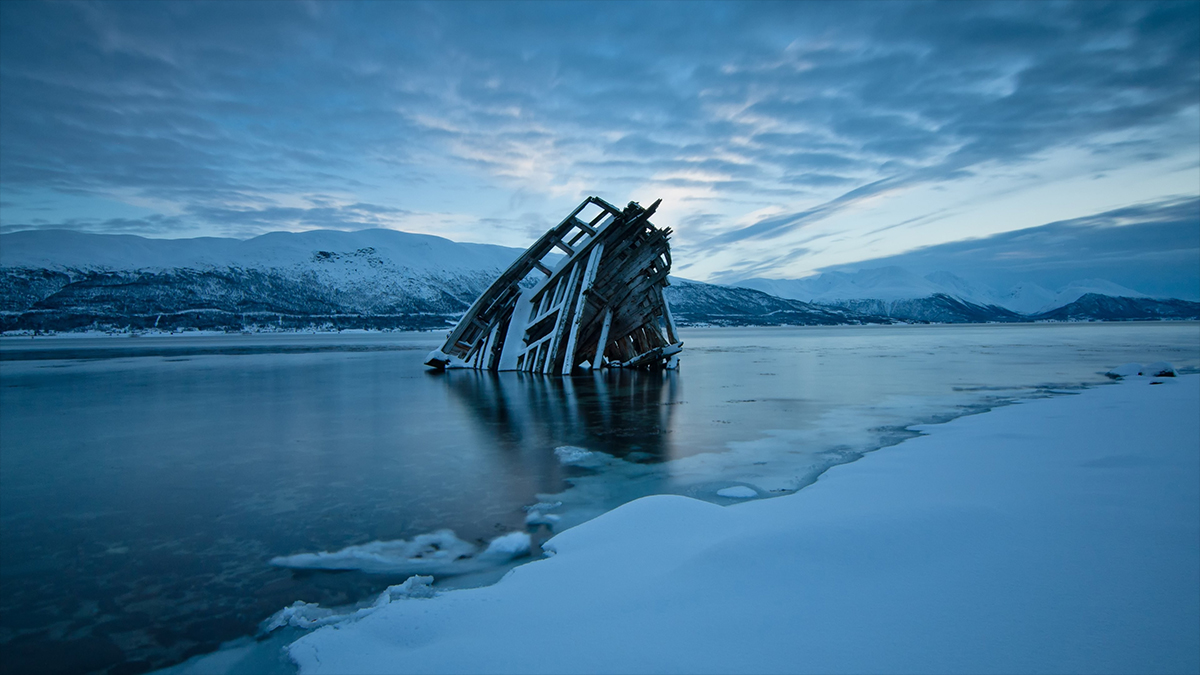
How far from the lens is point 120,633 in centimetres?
352

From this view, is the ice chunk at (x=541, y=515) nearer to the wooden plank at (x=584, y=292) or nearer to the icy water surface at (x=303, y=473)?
the icy water surface at (x=303, y=473)

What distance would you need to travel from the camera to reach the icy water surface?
3.90m

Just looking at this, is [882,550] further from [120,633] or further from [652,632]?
[120,633]

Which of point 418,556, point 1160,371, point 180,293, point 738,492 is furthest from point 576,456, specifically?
point 180,293

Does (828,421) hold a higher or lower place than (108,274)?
lower

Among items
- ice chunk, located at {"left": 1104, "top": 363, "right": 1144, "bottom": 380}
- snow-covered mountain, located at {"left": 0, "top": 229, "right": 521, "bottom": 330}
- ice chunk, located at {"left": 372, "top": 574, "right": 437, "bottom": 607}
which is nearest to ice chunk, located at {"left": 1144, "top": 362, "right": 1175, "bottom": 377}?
ice chunk, located at {"left": 1104, "top": 363, "right": 1144, "bottom": 380}

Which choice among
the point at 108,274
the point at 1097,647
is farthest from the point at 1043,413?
the point at 108,274

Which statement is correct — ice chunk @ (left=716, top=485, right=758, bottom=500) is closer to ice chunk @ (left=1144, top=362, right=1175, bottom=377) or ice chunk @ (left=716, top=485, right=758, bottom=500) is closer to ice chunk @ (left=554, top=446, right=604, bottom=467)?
ice chunk @ (left=554, top=446, right=604, bottom=467)

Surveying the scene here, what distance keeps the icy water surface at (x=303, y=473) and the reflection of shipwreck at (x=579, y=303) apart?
4.69 m

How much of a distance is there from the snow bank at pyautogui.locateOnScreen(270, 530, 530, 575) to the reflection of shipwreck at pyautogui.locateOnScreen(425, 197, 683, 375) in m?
15.0

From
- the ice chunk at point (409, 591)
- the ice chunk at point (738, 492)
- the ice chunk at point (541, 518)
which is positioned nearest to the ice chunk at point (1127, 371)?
the ice chunk at point (738, 492)

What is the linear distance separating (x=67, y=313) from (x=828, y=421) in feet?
499

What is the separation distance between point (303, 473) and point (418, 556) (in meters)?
3.69

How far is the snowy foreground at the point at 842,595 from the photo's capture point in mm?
2686
